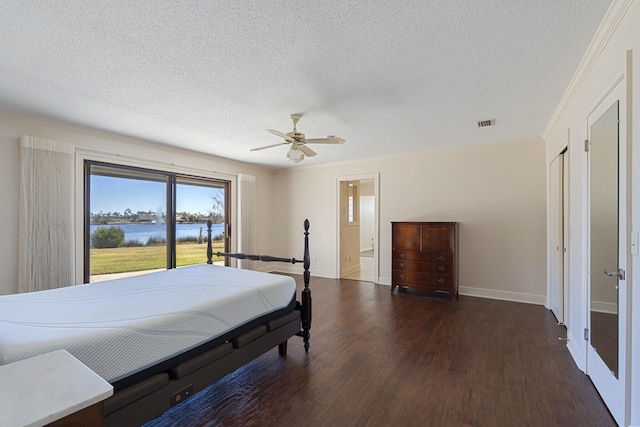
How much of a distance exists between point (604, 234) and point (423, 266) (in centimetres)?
282

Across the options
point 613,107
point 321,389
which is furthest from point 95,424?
point 613,107

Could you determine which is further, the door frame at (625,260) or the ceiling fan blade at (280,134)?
the ceiling fan blade at (280,134)

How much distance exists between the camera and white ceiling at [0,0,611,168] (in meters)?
1.67

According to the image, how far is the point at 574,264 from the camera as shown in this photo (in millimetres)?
2566

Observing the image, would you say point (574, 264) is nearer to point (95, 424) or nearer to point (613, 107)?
point (613, 107)

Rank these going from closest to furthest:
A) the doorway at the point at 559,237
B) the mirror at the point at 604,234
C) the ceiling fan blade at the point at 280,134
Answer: the mirror at the point at 604,234 < the ceiling fan blade at the point at 280,134 < the doorway at the point at 559,237

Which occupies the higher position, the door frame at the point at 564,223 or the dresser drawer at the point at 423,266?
the door frame at the point at 564,223

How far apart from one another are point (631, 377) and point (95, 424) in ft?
7.90

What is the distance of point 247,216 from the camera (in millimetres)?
6055

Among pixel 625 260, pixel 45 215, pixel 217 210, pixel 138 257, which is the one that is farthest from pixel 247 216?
pixel 625 260

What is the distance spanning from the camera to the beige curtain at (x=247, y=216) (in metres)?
5.92

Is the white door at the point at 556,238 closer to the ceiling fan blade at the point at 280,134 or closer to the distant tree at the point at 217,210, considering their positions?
the ceiling fan blade at the point at 280,134

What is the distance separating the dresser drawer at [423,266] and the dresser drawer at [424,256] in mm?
50

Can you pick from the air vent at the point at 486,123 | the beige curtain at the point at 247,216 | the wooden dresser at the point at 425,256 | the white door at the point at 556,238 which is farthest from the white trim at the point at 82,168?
the white door at the point at 556,238
